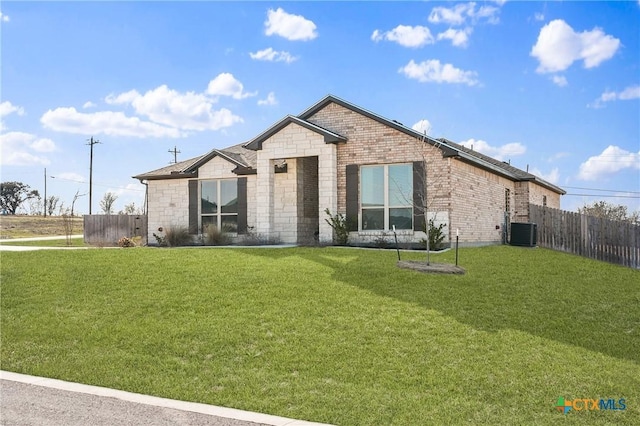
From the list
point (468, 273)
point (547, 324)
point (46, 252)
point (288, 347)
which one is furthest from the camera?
point (46, 252)

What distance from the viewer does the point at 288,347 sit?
766 cm

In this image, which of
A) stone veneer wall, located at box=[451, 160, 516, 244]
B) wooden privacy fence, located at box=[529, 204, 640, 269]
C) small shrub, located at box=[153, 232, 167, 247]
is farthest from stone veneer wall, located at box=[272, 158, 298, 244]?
wooden privacy fence, located at box=[529, 204, 640, 269]

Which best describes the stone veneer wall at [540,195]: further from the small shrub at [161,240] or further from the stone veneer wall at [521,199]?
the small shrub at [161,240]

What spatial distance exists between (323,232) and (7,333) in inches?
433

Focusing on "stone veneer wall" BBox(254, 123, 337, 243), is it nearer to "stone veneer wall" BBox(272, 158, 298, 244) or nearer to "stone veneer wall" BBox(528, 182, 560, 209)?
"stone veneer wall" BBox(272, 158, 298, 244)

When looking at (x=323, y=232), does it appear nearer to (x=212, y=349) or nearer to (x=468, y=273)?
(x=468, y=273)

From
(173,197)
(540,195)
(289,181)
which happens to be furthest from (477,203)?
(173,197)

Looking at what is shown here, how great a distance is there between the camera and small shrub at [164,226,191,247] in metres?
21.2

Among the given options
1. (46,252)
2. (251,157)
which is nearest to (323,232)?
(251,157)

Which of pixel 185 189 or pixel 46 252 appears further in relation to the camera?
pixel 185 189

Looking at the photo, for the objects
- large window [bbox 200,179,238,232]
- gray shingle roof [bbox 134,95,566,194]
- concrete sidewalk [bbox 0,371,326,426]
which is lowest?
concrete sidewalk [bbox 0,371,326,426]

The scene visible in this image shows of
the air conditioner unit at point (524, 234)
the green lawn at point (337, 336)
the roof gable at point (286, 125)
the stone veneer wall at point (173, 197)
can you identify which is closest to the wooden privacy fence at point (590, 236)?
the air conditioner unit at point (524, 234)

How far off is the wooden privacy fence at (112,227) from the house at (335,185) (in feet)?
14.6

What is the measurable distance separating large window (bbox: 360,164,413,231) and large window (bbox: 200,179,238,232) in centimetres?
558
